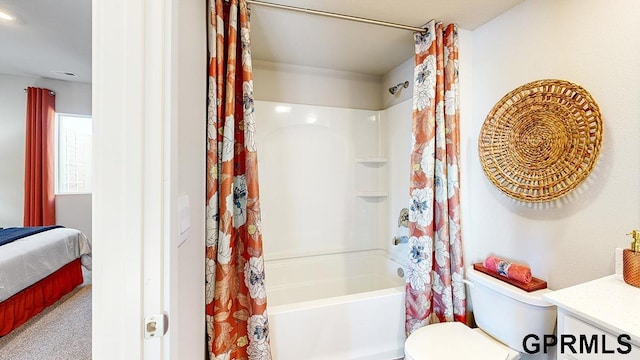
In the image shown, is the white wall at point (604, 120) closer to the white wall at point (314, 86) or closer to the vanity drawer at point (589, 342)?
the vanity drawer at point (589, 342)

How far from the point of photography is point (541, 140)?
4.61 ft

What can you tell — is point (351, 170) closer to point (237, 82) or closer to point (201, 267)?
point (237, 82)

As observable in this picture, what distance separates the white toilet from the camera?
1.28 metres

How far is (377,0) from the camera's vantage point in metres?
1.52

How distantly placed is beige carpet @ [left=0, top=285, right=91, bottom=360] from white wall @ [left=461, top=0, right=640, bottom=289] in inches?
114

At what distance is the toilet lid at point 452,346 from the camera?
4.24 ft

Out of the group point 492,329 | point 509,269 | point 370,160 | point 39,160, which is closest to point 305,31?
point 370,160

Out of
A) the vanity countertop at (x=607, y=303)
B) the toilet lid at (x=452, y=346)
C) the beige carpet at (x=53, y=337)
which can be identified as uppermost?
the vanity countertop at (x=607, y=303)

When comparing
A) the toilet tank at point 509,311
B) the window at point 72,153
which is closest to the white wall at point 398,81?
the toilet tank at point 509,311

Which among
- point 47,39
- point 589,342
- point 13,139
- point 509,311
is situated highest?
point 47,39

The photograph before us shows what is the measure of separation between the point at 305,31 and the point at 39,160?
12.0ft

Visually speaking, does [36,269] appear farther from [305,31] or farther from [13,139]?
[305,31]

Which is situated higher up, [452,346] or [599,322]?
[599,322]

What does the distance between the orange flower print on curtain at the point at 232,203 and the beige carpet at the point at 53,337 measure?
1253mm
